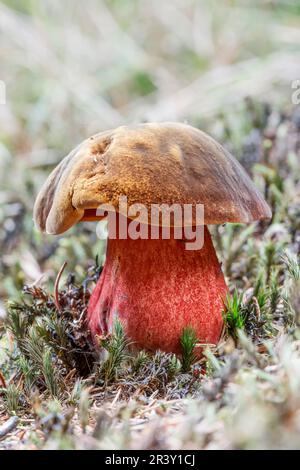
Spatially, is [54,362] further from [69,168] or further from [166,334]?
[69,168]

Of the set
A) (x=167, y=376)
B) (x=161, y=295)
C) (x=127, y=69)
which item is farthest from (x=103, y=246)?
(x=127, y=69)

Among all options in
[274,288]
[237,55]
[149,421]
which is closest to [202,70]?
[237,55]

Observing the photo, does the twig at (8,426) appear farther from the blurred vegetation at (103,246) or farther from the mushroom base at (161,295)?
the mushroom base at (161,295)

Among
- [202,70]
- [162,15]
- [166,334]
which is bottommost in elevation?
[166,334]

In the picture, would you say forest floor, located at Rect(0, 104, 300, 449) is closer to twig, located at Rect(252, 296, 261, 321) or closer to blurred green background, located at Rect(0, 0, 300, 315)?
twig, located at Rect(252, 296, 261, 321)

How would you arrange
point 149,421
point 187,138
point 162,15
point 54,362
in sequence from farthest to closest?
point 162,15, point 54,362, point 187,138, point 149,421

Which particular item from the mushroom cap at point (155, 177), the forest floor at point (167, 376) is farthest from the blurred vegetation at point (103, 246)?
the mushroom cap at point (155, 177)

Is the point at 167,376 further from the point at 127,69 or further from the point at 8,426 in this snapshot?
the point at 127,69
